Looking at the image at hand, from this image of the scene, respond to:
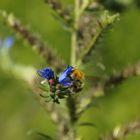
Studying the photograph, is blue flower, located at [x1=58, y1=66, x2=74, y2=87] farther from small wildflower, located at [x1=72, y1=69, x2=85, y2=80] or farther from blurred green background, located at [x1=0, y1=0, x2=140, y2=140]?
blurred green background, located at [x1=0, y1=0, x2=140, y2=140]

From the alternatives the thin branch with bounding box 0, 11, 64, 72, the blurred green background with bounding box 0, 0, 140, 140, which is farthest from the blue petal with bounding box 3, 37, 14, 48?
the blurred green background with bounding box 0, 0, 140, 140

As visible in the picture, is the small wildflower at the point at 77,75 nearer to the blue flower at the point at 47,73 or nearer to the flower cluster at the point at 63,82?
the flower cluster at the point at 63,82

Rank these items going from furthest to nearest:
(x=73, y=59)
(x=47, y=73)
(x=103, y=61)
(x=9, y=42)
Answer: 1. (x=103, y=61)
2. (x=9, y=42)
3. (x=73, y=59)
4. (x=47, y=73)

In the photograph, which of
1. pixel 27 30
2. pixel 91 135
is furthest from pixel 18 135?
pixel 27 30

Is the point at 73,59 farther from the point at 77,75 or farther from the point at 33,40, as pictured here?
the point at 77,75

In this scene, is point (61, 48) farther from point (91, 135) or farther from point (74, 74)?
point (74, 74)

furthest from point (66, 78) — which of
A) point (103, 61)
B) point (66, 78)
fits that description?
point (103, 61)

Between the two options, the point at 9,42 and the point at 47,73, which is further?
the point at 9,42

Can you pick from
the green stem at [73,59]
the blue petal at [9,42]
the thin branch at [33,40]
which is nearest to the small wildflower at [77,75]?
the green stem at [73,59]
